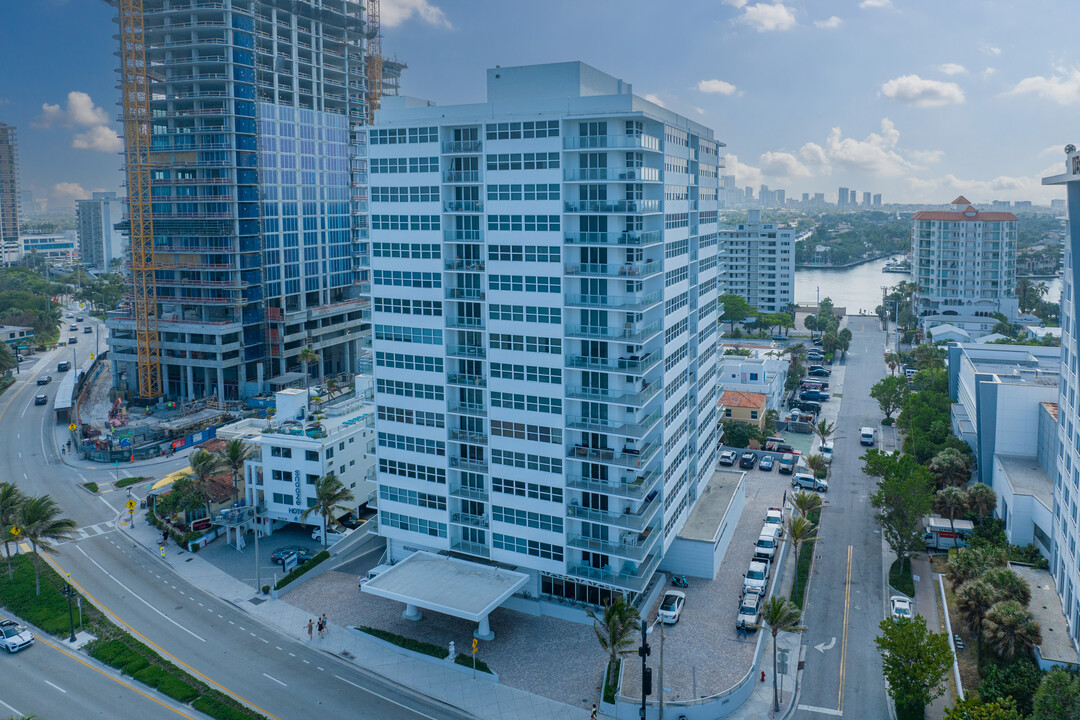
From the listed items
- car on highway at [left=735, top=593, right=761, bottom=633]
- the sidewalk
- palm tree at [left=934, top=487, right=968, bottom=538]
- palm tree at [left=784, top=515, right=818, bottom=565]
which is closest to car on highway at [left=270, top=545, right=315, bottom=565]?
the sidewalk

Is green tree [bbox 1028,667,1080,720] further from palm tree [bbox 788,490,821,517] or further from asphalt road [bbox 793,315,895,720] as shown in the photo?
palm tree [bbox 788,490,821,517]

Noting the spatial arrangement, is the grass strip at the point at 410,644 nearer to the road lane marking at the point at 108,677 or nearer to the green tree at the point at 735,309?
the road lane marking at the point at 108,677

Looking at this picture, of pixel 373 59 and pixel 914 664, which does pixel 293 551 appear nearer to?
pixel 914 664

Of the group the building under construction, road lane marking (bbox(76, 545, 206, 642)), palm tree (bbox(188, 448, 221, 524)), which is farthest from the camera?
the building under construction

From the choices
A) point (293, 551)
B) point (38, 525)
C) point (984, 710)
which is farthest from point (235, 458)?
→ point (984, 710)

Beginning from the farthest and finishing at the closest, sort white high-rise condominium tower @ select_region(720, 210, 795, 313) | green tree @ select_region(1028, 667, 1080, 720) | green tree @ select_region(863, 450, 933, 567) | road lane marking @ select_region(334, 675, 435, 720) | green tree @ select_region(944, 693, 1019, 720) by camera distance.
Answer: white high-rise condominium tower @ select_region(720, 210, 795, 313), green tree @ select_region(863, 450, 933, 567), road lane marking @ select_region(334, 675, 435, 720), green tree @ select_region(1028, 667, 1080, 720), green tree @ select_region(944, 693, 1019, 720)

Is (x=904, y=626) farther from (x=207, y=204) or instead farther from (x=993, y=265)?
(x=993, y=265)

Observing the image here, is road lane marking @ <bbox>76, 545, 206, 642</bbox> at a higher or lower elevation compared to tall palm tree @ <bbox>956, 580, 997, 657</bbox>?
lower
